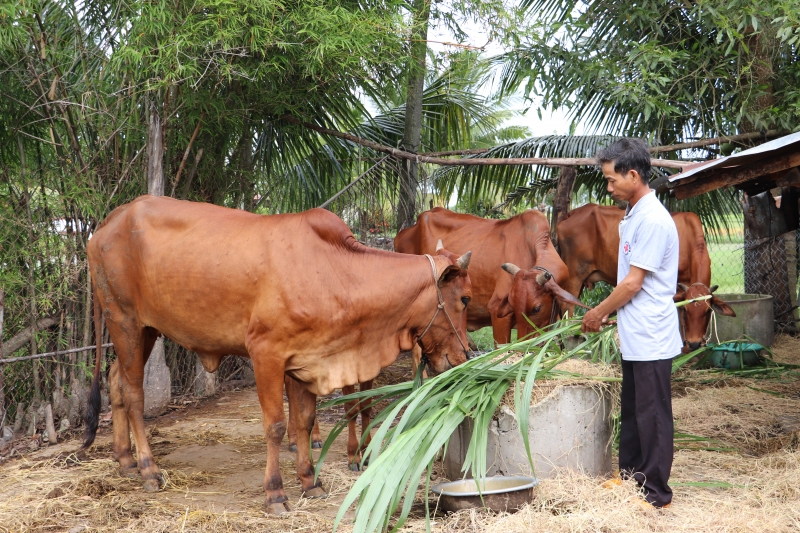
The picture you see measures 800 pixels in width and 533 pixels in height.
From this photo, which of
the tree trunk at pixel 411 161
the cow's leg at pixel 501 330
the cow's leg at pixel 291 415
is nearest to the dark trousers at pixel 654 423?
the cow's leg at pixel 291 415

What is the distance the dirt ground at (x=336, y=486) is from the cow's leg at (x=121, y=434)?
9 cm

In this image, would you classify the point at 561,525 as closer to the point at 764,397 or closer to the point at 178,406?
the point at 764,397

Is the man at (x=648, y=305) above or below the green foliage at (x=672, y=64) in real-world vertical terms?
below

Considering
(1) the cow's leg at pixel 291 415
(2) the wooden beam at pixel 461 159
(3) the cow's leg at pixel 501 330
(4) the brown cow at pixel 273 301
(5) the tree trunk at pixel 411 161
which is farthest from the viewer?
(5) the tree trunk at pixel 411 161

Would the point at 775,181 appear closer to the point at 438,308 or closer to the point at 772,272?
the point at 438,308

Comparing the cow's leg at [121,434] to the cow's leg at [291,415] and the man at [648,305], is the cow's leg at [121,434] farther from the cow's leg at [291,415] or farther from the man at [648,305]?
the man at [648,305]

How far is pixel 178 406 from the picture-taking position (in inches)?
291

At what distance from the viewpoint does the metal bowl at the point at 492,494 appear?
12.8ft

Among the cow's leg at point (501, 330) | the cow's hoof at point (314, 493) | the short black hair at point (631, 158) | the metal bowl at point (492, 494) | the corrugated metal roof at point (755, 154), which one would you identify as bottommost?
the cow's hoof at point (314, 493)

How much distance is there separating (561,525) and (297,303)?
6.34ft

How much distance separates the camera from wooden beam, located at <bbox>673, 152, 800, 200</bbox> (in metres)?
4.98

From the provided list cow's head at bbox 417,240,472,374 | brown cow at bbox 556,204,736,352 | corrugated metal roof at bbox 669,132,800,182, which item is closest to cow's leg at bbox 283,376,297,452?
cow's head at bbox 417,240,472,374

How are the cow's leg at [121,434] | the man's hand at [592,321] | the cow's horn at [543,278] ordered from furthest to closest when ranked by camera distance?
the cow's horn at [543,278] → the cow's leg at [121,434] → the man's hand at [592,321]

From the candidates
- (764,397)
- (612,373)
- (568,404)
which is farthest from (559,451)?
(764,397)
